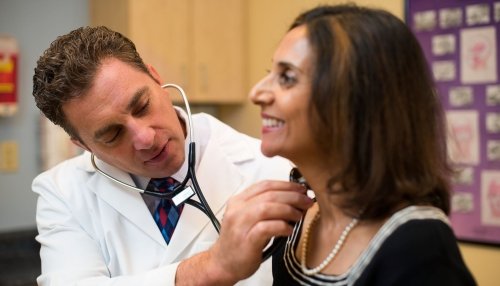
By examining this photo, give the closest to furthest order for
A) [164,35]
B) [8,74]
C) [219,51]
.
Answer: [8,74]
[164,35]
[219,51]

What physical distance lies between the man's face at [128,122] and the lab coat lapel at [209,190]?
0.26ft

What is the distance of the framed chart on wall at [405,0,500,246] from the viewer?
6.94 ft

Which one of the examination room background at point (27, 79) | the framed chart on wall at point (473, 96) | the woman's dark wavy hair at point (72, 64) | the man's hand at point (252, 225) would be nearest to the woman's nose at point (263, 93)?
the man's hand at point (252, 225)

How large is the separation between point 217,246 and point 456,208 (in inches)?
63.0

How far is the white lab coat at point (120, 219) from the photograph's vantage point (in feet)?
4.04

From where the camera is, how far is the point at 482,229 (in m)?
2.16

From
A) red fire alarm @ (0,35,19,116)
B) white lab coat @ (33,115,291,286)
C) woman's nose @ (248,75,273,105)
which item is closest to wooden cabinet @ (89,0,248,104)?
red fire alarm @ (0,35,19,116)

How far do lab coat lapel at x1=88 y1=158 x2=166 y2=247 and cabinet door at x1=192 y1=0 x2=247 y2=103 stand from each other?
1546mm

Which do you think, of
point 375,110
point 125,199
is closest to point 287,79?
point 375,110

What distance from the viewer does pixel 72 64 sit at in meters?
1.19

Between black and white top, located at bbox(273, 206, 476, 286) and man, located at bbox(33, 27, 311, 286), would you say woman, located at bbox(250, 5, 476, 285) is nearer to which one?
black and white top, located at bbox(273, 206, 476, 286)

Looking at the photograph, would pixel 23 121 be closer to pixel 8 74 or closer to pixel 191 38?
pixel 8 74

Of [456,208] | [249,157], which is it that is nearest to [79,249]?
[249,157]

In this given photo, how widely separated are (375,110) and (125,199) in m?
0.76
